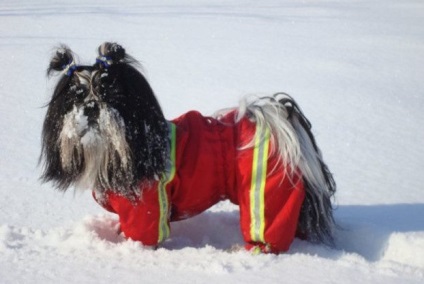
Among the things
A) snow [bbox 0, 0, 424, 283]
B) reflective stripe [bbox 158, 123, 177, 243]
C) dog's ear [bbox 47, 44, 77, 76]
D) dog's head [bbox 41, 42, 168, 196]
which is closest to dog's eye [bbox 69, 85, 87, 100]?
dog's head [bbox 41, 42, 168, 196]

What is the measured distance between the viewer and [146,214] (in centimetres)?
207

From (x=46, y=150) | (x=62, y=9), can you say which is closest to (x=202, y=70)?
(x=46, y=150)

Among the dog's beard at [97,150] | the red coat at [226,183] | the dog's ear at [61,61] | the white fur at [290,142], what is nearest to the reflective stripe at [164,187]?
the red coat at [226,183]

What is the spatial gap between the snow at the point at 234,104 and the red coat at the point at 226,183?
0.12m

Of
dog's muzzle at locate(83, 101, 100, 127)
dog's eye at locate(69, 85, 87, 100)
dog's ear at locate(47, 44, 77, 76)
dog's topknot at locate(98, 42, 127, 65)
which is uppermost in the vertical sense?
dog's topknot at locate(98, 42, 127, 65)

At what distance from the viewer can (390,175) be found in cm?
283

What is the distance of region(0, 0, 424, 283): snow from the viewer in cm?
172

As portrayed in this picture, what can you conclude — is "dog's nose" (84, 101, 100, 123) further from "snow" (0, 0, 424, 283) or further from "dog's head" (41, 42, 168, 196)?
"snow" (0, 0, 424, 283)

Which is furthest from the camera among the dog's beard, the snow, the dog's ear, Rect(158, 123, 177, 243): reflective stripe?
Rect(158, 123, 177, 243): reflective stripe

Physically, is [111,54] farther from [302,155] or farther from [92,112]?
[302,155]

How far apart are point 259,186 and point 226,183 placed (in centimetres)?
15

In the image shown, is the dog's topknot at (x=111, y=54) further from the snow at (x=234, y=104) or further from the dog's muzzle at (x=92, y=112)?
the snow at (x=234, y=104)

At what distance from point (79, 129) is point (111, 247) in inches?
17.4

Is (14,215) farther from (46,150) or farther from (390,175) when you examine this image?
(390,175)
